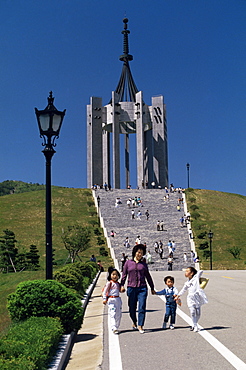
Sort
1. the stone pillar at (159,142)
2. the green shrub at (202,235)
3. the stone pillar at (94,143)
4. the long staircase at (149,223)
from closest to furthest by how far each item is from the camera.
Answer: the long staircase at (149,223) < the green shrub at (202,235) < the stone pillar at (94,143) < the stone pillar at (159,142)

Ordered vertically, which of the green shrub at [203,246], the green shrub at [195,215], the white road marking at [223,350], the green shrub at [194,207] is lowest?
the white road marking at [223,350]

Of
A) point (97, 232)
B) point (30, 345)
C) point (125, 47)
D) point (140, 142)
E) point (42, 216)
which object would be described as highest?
point (125, 47)

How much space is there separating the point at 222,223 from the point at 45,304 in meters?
42.9

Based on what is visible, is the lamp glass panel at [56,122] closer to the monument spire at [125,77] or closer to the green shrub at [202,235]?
the green shrub at [202,235]

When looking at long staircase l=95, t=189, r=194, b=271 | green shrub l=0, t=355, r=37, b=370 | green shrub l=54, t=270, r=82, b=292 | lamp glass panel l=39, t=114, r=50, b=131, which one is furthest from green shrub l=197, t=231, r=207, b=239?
green shrub l=0, t=355, r=37, b=370

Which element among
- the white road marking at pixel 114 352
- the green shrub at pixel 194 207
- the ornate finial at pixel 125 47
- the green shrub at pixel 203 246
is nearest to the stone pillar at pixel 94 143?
the ornate finial at pixel 125 47

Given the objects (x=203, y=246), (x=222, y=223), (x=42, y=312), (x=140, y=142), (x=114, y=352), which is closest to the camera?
(x=114, y=352)

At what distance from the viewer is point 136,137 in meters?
70.8

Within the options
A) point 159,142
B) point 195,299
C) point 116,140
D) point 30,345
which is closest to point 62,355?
point 30,345

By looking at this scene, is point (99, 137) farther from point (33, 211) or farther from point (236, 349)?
point (236, 349)

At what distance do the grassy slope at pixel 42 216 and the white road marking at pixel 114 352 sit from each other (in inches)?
1020

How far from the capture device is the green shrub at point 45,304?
25.9ft

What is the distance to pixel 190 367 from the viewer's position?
5.82 metres

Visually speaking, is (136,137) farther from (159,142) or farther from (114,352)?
(114,352)
